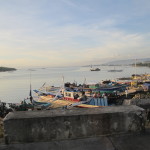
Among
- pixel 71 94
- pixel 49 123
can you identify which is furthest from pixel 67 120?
pixel 71 94

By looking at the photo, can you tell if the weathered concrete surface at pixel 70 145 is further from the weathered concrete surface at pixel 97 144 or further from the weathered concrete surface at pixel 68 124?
the weathered concrete surface at pixel 68 124

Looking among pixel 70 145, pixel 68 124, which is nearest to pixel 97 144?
pixel 70 145

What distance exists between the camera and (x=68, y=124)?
11.4ft

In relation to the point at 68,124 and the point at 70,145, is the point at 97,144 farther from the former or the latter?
the point at 68,124

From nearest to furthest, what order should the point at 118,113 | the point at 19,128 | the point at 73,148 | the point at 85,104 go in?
the point at 73,148 → the point at 19,128 → the point at 118,113 → the point at 85,104

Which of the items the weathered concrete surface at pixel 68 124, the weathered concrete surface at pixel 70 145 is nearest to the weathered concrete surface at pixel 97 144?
the weathered concrete surface at pixel 70 145

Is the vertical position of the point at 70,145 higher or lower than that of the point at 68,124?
lower

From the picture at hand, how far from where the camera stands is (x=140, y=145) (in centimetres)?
317

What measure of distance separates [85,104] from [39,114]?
15.6 meters

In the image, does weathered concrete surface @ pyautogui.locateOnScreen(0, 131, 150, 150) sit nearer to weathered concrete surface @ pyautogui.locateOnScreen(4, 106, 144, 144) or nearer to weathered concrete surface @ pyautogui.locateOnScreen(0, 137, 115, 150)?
weathered concrete surface @ pyautogui.locateOnScreen(0, 137, 115, 150)

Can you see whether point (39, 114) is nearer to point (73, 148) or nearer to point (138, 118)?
point (73, 148)

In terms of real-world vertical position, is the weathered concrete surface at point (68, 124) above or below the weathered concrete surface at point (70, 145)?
above

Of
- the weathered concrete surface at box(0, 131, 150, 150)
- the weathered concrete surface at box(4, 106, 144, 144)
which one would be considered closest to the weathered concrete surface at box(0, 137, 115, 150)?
the weathered concrete surface at box(0, 131, 150, 150)

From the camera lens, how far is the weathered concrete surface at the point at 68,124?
335 centimetres
